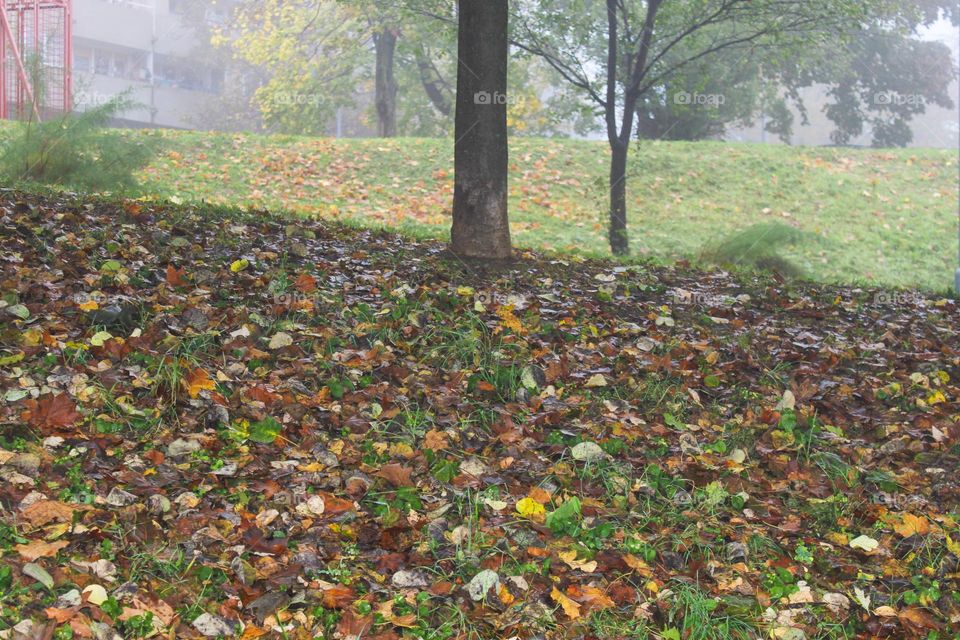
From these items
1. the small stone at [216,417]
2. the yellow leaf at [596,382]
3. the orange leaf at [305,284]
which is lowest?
the small stone at [216,417]

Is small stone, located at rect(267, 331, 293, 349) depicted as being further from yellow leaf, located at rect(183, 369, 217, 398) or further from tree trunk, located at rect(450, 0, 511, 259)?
tree trunk, located at rect(450, 0, 511, 259)

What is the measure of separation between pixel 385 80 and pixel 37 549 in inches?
730

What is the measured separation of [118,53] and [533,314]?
42084mm

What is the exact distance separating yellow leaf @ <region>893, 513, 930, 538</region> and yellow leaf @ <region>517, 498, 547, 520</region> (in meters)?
1.53

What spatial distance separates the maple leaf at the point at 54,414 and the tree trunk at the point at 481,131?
345 centimetres

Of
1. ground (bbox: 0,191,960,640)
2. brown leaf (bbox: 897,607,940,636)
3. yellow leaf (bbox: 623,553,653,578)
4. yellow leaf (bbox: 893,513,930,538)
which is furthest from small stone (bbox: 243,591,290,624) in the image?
yellow leaf (bbox: 893,513,930,538)

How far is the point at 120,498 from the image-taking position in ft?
11.1

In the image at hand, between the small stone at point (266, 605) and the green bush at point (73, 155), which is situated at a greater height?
the green bush at point (73, 155)

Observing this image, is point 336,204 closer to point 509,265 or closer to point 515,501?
point 509,265

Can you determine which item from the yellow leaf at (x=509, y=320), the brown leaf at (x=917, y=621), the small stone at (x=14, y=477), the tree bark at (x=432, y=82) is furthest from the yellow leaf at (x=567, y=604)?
the tree bark at (x=432, y=82)

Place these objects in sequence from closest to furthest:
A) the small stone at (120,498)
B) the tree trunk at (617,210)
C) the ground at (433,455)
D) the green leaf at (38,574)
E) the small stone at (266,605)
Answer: the green leaf at (38,574), the small stone at (266,605), the ground at (433,455), the small stone at (120,498), the tree trunk at (617,210)

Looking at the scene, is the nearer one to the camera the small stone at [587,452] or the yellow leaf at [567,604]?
the yellow leaf at [567,604]

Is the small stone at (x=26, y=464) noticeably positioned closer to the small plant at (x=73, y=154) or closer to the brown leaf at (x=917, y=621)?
the brown leaf at (x=917, y=621)

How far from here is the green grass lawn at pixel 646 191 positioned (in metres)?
14.3
